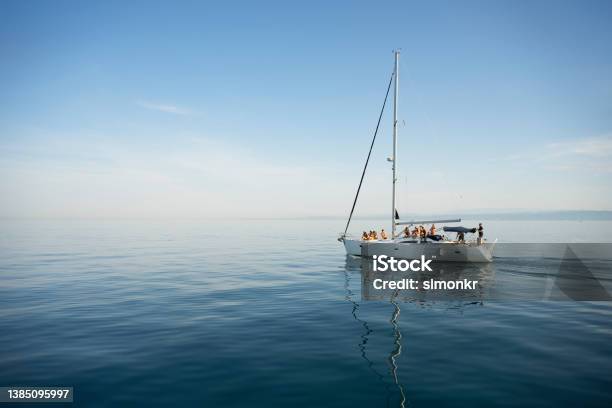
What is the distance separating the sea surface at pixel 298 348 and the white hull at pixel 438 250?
14.9 meters

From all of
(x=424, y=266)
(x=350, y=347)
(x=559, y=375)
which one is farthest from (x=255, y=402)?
(x=424, y=266)

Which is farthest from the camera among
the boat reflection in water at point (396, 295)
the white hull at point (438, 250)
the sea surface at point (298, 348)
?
the white hull at point (438, 250)

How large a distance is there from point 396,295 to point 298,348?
35.3 ft

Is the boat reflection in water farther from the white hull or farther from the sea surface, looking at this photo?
the white hull

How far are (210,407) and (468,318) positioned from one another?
12063mm

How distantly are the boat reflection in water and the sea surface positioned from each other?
104 mm

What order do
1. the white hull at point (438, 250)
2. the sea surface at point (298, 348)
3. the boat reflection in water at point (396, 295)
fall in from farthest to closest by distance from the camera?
the white hull at point (438, 250), the boat reflection in water at point (396, 295), the sea surface at point (298, 348)

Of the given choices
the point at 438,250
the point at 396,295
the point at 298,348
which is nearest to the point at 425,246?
the point at 438,250

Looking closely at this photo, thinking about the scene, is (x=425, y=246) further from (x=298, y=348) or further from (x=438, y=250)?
(x=298, y=348)

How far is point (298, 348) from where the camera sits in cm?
1234

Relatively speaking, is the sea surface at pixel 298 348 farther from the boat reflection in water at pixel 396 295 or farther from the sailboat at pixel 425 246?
the sailboat at pixel 425 246

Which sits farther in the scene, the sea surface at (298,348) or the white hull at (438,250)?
the white hull at (438,250)

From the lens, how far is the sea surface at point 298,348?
915 centimetres

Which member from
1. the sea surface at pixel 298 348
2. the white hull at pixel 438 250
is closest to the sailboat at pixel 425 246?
the white hull at pixel 438 250
